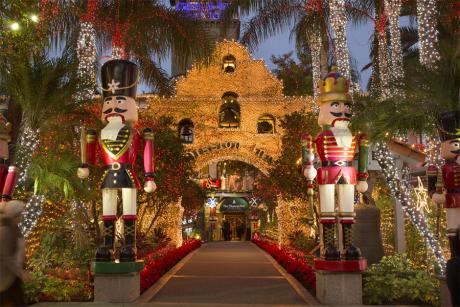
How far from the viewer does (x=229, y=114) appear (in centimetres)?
2322

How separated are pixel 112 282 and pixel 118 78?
10.5 feet

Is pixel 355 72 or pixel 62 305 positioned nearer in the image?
pixel 62 305

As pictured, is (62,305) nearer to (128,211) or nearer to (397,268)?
(128,211)

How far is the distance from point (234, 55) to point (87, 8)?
9.13 meters

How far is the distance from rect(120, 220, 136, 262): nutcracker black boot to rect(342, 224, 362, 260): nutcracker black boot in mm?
3335

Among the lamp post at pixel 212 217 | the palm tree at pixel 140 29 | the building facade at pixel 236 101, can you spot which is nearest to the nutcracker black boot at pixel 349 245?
the palm tree at pixel 140 29

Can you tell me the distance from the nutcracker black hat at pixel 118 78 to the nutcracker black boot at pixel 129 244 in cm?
212

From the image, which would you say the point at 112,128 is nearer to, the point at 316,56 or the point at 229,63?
the point at 316,56

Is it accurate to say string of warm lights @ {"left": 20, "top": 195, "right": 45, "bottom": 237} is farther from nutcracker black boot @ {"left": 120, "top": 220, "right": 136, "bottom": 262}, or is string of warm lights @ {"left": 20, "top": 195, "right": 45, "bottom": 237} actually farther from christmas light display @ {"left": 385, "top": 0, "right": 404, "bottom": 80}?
christmas light display @ {"left": 385, "top": 0, "right": 404, "bottom": 80}

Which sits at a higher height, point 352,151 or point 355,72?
point 355,72

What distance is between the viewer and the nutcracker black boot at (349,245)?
8.06 m

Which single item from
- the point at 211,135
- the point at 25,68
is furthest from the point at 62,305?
the point at 211,135

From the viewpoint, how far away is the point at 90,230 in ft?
39.5

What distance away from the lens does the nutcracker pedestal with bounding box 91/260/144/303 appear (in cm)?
809
